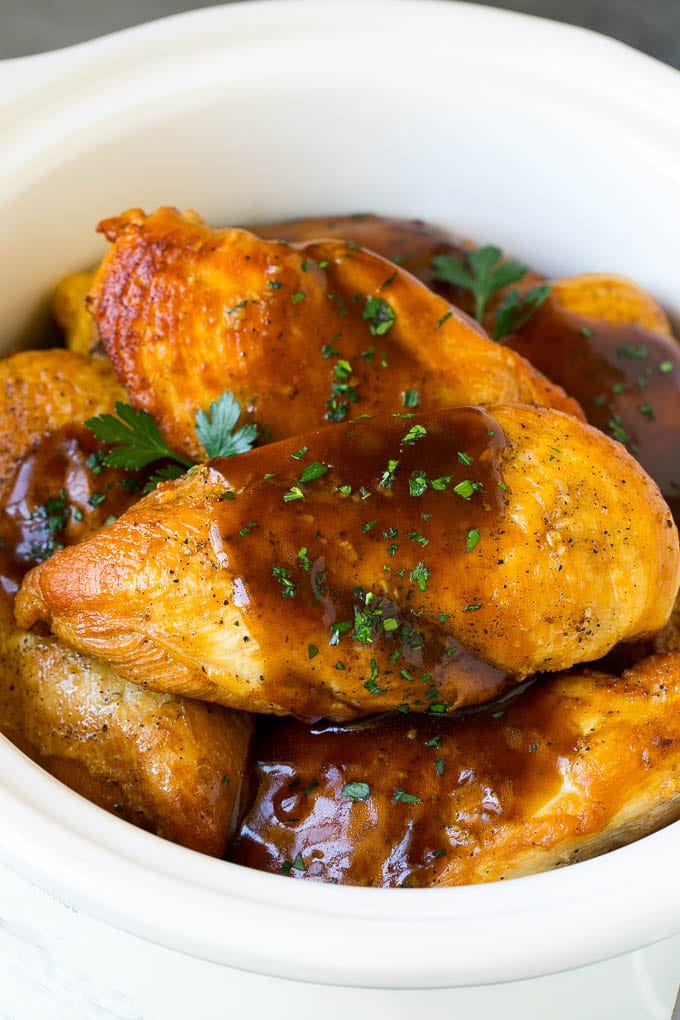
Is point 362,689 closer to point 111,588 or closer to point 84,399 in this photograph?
point 111,588

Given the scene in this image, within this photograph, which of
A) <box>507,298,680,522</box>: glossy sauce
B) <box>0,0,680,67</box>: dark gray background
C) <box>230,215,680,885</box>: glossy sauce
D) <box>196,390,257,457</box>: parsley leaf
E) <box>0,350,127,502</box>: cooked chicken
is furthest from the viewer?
<box>0,0,680,67</box>: dark gray background

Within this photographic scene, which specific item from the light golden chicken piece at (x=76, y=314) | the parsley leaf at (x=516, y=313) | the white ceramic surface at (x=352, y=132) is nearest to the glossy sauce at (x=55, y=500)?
the light golden chicken piece at (x=76, y=314)

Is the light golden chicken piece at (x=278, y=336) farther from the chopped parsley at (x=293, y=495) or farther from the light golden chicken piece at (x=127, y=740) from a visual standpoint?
the light golden chicken piece at (x=127, y=740)

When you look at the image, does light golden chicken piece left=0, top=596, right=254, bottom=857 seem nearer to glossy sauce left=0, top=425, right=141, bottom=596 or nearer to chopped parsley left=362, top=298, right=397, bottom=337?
glossy sauce left=0, top=425, right=141, bottom=596

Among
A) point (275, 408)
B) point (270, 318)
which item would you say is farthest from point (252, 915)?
point (270, 318)

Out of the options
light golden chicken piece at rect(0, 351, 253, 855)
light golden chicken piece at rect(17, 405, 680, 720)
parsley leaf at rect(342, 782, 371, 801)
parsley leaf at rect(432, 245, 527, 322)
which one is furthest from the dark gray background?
parsley leaf at rect(342, 782, 371, 801)

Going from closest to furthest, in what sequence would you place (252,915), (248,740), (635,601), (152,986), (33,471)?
(252,915)
(152,986)
(635,601)
(248,740)
(33,471)

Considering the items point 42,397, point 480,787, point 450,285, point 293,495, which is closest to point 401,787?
point 480,787
